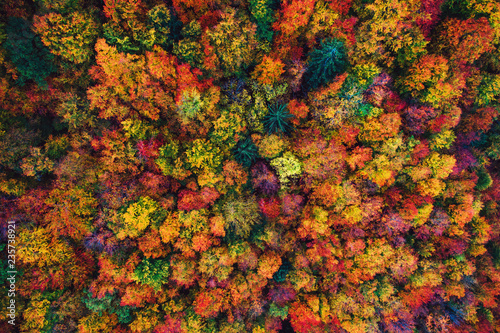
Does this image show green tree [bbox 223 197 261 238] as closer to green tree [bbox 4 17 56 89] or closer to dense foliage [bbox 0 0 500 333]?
dense foliage [bbox 0 0 500 333]

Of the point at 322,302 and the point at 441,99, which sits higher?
the point at 441,99

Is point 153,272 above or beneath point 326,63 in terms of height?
beneath

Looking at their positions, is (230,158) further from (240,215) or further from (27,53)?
(27,53)

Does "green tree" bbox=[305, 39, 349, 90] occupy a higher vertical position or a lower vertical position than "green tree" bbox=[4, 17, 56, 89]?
lower

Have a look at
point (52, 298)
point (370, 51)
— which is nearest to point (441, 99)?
point (370, 51)

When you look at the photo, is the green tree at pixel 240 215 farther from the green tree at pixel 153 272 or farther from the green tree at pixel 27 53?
the green tree at pixel 27 53

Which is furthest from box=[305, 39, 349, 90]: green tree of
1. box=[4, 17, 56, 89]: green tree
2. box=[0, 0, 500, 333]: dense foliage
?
box=[4, 17, 56, 89]: green tree

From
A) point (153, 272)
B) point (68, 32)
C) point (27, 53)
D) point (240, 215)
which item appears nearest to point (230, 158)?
point (240, 215)

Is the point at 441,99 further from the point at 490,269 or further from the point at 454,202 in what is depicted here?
the point at 490,269

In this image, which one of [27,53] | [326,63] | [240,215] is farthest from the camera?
[240,215]
